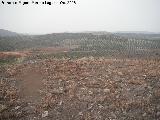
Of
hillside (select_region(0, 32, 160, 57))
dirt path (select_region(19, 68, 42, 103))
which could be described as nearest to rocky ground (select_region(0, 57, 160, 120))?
dirt path (select_region(19, 68, 42, 103))

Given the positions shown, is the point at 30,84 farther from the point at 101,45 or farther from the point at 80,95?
the point at 101,45

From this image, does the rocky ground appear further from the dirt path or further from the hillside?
the hillside

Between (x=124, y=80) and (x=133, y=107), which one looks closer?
(x=133, y=107)

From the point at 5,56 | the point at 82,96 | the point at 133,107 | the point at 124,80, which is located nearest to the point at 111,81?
the point at 124,80

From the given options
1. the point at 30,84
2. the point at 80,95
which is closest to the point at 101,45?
the point at 30,84

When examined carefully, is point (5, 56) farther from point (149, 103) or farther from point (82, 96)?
point (149, 103)

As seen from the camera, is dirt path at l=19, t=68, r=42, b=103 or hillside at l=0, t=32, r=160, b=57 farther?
hillside at l=0, t=32, r=160, b=57

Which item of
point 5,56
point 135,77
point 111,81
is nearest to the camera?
point 111,81
